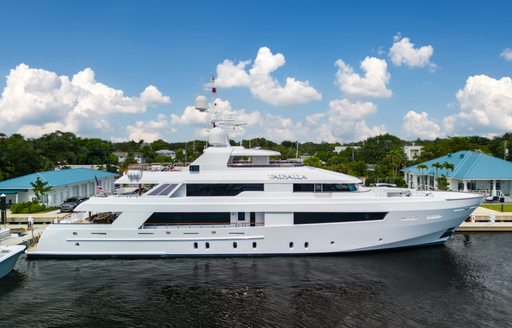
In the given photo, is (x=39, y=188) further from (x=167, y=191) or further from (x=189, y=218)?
(x=189, y=218)

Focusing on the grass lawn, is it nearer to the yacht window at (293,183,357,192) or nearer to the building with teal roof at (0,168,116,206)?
the yacht window at (293,183,357,192)

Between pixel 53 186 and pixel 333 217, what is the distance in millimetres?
21390

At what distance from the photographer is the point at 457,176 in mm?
29875

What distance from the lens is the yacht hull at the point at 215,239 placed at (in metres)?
15.2

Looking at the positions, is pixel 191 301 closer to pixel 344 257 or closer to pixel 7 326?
pixel 7 326

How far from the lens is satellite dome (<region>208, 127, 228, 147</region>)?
1812 centimetres

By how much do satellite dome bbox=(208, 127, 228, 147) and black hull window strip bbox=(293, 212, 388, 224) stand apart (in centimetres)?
560

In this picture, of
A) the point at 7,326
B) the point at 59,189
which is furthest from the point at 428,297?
the point at 59,189

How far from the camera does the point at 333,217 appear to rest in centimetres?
1544

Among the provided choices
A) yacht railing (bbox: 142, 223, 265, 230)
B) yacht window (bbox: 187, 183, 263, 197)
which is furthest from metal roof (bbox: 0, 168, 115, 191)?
yacht window (bbox: 187, 183, 263, 197)

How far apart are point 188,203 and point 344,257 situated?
7226 millimetres

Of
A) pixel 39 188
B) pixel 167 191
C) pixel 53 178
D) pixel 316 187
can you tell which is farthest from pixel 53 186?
pixel 316 187

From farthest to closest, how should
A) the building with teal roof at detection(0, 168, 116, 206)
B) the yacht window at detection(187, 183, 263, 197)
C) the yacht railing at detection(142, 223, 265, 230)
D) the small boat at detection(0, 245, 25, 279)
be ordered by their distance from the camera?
1. the building with teal roof at detection(0, 168, 116, 206)
2. the yacht window at detection(187, 183, 263, 197)
3. the yacht railing at detection(142, 223, 265, 230)
4. the small boat at detection(0, 245, 25, 279)

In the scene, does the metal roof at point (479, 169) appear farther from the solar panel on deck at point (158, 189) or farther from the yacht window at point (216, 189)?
the solar panel on deck at point (158, 189)
